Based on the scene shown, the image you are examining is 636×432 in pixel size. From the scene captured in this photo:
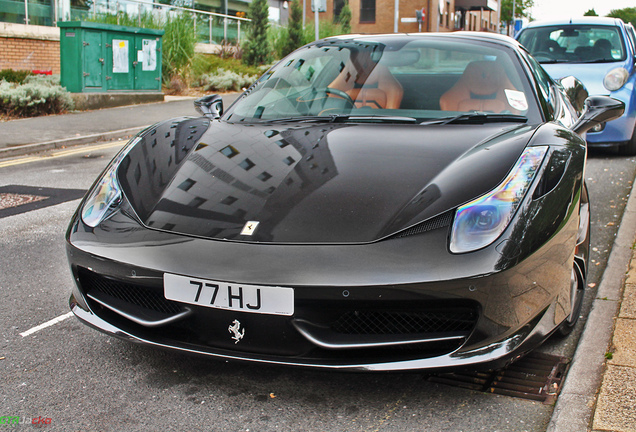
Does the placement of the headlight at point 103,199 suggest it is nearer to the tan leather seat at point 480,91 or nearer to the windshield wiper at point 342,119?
the windshield wiper at point 342,119

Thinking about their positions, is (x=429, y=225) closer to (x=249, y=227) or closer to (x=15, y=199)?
(x=249, y=227)

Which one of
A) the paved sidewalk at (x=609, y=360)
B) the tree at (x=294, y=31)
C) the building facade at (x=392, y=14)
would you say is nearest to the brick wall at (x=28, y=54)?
the tree at (x=294, y=31)

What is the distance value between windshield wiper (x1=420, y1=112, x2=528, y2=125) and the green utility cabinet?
12791 millimetres

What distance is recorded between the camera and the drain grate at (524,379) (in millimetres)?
2617

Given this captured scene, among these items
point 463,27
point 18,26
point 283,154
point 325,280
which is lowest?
point 325,280

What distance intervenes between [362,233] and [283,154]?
70cm

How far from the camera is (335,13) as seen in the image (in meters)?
51.5

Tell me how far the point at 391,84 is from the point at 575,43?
610 centimetres

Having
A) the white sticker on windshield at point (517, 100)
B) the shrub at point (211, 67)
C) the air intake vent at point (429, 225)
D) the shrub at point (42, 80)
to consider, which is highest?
the shrub at point (211, 67)

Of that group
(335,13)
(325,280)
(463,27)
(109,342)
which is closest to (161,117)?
(109,342)

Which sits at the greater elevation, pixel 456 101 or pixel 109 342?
pixel 456 101

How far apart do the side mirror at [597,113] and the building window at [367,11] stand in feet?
156

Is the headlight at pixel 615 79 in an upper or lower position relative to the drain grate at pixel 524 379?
upper

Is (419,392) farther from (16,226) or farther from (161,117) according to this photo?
(161,117)
